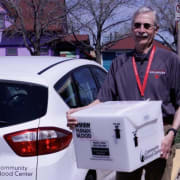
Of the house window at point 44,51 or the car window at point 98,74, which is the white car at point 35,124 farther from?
the house window at point 44,51

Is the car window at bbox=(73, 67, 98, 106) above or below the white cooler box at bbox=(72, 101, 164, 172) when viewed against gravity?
below

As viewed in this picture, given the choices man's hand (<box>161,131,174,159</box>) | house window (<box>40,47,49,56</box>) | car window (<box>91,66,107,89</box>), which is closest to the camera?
man's hand (<box>161,131,174,159</box>)

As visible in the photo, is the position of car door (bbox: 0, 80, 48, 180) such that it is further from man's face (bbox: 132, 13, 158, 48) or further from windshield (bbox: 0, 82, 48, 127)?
man's face (bbox: 132, 13, 158, 48)

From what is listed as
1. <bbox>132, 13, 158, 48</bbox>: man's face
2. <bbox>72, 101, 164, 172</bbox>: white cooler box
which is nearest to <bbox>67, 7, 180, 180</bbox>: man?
<bbox>132, 13, 158, 48</bbox>: man's face

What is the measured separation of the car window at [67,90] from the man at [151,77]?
70 centimetres

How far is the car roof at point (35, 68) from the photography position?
303 cm

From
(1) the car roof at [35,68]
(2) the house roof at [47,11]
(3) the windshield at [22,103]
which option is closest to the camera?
(3) the windshield at [22,103]

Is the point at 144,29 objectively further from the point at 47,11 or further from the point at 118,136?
the point at 47,11

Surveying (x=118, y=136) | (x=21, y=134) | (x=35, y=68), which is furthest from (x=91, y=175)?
(x=118, y=136)

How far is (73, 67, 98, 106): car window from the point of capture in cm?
371

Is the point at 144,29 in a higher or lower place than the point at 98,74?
higher

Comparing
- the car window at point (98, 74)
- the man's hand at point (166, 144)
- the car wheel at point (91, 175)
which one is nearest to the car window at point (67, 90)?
the car wheel at point (91, 175)

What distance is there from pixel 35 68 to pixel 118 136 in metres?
1.38

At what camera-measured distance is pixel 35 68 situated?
322 cm
